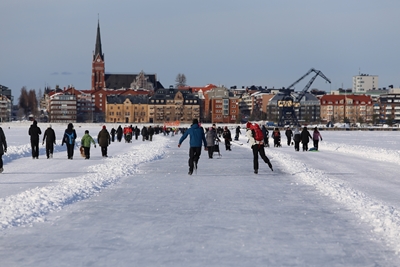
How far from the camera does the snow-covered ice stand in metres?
7.64

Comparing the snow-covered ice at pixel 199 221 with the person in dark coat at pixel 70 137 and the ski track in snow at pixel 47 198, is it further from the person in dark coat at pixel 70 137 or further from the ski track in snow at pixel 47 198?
the person in dark coat at pixel 70 137

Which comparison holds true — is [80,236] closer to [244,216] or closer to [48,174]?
[244,216]

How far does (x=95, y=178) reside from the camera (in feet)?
56.3

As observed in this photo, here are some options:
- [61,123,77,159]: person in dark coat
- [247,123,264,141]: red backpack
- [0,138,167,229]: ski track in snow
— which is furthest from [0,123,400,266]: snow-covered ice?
[61,123,77,159]: person in dark coat

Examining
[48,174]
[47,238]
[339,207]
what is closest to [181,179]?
[48,174]

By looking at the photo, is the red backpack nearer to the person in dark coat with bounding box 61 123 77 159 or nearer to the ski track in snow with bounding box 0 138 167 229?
the ski track in snow with bounding box 0 138 167 229

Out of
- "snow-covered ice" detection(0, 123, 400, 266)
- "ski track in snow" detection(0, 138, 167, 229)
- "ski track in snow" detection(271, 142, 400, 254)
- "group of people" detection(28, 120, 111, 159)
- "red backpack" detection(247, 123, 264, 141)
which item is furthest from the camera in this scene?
"group of people" detection(28, 120, 111, 159)

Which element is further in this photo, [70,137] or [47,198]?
[70,137]

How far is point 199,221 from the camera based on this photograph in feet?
33.4

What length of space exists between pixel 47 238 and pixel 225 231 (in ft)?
7.47

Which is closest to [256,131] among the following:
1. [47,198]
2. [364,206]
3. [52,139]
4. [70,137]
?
[364,206]

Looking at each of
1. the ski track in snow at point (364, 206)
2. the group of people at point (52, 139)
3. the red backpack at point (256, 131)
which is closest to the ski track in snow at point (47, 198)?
the red backpack at point (256, 131)

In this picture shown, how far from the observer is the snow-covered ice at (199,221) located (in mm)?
7637

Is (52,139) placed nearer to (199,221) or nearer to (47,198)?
(47,198)
